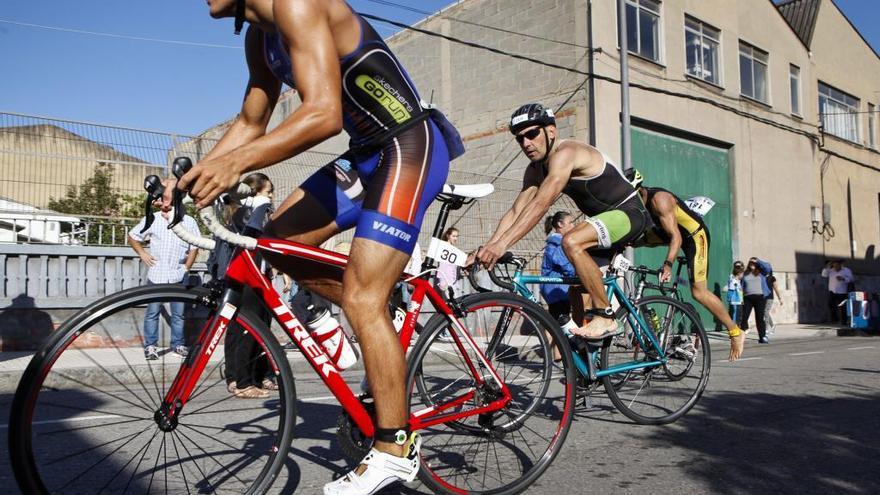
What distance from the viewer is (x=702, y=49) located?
19.2 metres

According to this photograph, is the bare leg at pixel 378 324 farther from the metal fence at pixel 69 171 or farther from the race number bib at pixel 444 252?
the metal fence at pixel 69 171

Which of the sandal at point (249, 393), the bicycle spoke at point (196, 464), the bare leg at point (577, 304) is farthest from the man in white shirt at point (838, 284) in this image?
the bicycle spoke at point (196, 464)

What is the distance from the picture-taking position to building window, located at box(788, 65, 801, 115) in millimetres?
22875

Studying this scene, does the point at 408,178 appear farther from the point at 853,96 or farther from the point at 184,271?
the point at 853,96

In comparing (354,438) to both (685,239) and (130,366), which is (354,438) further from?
(685,239)

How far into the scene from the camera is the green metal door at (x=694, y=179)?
17016 millimetres

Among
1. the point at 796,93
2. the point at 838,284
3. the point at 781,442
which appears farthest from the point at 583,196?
the point at 796,93

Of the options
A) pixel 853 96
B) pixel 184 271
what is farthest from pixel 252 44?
pixel 853 96

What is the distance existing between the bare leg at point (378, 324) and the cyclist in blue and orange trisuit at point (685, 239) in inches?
142

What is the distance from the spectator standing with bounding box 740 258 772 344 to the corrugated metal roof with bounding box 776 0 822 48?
1189 cm

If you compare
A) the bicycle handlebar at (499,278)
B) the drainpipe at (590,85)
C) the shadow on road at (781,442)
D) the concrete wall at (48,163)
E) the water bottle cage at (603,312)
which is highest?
the drainpipe at (590,85)

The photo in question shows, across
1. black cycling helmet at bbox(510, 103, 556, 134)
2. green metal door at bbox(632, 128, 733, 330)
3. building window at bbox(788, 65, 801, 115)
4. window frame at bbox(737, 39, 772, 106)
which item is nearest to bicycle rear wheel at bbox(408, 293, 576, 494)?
black cycling helmet at bbox(510, 103, 556, 134)

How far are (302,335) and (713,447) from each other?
2.48 metres

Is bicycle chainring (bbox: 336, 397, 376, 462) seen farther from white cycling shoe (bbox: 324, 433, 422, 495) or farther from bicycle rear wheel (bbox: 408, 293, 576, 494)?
bicycle rear wheel (bbox: 408, 293, 576, 494)
